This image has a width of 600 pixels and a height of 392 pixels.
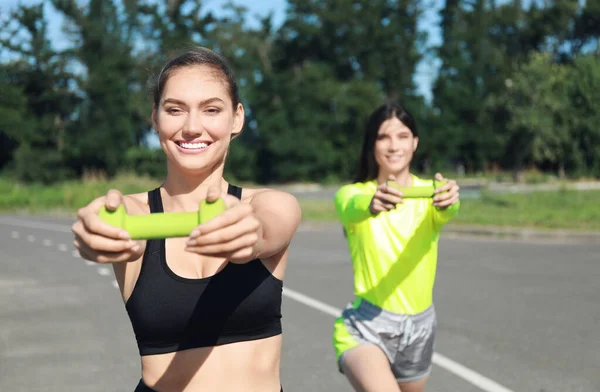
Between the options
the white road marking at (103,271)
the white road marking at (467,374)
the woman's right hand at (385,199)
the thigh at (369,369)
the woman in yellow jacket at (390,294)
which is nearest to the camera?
the woman's right hand at (385,199)

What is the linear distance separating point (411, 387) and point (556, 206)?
24.7m

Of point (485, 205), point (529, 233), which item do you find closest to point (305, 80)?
point (485, 205)

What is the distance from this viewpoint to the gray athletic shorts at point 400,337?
13.7ft

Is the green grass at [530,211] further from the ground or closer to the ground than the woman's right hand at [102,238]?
closer to the ground

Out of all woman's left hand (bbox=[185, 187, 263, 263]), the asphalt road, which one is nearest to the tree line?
the asphalt road

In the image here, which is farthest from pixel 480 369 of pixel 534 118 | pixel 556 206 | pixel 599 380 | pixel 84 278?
pixel 534 118

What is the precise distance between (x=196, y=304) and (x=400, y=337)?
5.96 feet

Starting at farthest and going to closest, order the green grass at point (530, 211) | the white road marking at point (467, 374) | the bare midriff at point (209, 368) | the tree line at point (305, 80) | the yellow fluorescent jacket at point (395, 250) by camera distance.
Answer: the tree line at point (305, 80), the green grass at point (530, 211), the white road marking at point (467, 374), the yellow fluorescent jacket at point (395, 250), the bare midriff at point (209, 368)

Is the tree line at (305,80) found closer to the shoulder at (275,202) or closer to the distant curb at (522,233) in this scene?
the distant curb at (522,233)

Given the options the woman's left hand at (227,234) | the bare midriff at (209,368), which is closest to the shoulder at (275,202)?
the bare midriff at (209,368)

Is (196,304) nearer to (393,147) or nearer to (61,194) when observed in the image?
(393,147)

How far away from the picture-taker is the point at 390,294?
4250 millimetres

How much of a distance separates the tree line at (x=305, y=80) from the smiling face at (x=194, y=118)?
53843mm

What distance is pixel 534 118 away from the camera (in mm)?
50969
